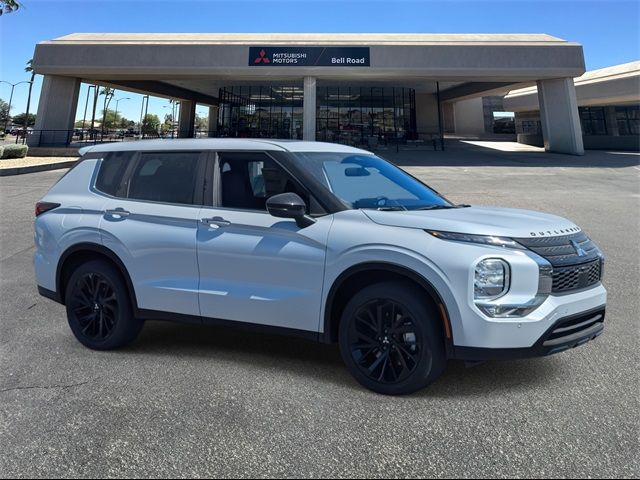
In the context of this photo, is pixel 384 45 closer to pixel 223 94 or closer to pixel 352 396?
pixel 223 94

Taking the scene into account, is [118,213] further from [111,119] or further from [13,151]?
[111,119]

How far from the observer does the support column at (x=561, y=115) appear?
28594 millimetres

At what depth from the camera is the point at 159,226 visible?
384 centimetres

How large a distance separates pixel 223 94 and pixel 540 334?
4152cm

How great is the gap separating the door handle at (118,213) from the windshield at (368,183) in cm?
162

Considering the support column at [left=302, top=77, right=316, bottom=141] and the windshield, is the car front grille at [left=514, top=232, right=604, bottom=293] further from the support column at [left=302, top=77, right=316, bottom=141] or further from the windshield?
the support column at [left=302, top=77, right=316, bottom=141]

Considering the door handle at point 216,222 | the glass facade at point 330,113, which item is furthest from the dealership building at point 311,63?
the door handle at point 216,222

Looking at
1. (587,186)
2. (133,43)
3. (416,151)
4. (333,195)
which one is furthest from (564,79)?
(333,195)

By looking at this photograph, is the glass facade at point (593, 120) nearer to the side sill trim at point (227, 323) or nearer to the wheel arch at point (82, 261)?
the side sill trim at point (227, 323)

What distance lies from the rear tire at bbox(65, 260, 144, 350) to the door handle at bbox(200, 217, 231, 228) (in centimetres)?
104

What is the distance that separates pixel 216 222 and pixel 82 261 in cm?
156

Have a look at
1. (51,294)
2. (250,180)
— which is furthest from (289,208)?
(51,294)

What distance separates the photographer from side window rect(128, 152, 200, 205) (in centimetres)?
393

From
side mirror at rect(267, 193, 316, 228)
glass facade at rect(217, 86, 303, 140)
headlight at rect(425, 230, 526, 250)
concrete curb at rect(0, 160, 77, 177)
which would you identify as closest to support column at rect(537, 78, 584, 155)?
glass facade at rect(217, 86, 303, 140)
